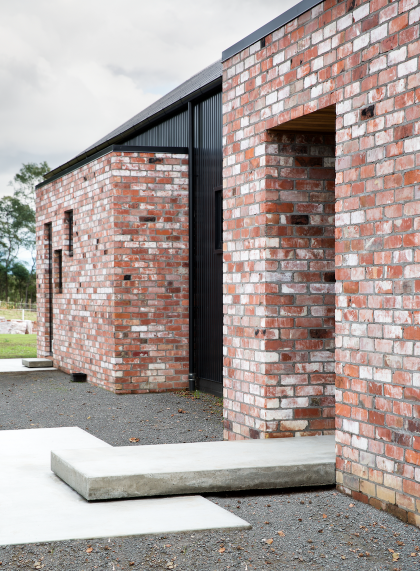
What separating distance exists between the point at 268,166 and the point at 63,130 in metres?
73.6

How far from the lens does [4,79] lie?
222 ft

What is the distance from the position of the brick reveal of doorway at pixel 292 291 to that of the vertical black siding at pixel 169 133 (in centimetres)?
583

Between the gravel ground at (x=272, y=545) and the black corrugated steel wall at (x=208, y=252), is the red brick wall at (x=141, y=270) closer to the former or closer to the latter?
the black corrugated steel wall at (x=208, y=252)

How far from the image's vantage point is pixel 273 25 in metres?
5.62

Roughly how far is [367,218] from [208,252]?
611cm

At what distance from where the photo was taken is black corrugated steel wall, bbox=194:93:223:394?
10250 mm

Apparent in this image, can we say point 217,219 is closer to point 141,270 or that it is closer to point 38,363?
point 141,270

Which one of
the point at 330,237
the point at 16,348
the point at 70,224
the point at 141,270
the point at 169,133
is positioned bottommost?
the point at 16,348

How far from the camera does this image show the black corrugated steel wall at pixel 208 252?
10.2 meters

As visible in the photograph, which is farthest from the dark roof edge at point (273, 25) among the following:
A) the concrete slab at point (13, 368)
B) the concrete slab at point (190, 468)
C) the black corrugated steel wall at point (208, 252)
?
the concrete slab at point (13, 368)

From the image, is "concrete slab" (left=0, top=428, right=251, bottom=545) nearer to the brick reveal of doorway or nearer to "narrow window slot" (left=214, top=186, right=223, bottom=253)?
the brick reveal of doorway

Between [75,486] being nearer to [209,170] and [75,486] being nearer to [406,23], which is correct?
[406,23]

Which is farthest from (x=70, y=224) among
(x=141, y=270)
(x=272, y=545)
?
(x=272, y=545)

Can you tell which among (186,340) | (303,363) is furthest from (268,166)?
(186,340)
